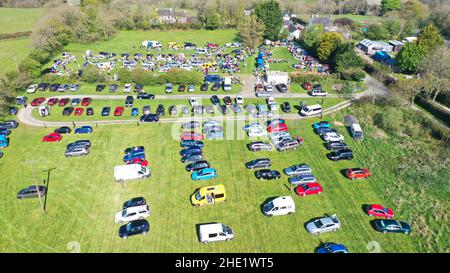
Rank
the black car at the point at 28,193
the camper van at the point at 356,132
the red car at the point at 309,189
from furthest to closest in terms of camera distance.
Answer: the camper van at the point at 356,132, the red car at the point at 309,189, the black car at the point at 28,193

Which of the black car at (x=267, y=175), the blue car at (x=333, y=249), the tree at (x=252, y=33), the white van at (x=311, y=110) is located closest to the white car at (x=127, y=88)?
the white van at (x=311, y=110)

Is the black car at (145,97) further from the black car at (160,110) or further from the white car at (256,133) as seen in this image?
the white car at (256,133)

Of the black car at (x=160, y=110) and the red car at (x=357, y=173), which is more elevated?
the black car at (x=160, y=110)

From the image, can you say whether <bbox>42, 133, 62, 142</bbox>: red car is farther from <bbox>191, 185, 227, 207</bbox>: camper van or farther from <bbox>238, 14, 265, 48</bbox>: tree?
<bbox>238, 14, 265, 48</bbox>: tree

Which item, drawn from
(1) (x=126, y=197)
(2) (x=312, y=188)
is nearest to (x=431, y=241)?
(2) (x=312, y=188)

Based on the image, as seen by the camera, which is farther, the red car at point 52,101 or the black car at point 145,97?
the black car at point 145,97
